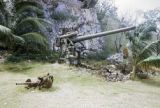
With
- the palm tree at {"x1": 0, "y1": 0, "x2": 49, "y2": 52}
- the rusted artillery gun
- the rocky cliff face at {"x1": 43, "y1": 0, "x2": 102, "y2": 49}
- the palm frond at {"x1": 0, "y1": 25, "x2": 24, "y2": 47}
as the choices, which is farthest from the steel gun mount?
the rusted artillery gun

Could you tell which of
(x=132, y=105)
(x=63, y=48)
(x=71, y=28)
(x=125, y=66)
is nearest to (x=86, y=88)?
(x=132, y=105)

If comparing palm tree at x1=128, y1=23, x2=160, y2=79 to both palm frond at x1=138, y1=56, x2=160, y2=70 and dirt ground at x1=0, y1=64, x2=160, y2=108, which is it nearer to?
palm frond at x1=138, y1=56, x2=160, y2=70

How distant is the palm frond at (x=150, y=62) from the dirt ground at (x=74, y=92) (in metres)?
0.53

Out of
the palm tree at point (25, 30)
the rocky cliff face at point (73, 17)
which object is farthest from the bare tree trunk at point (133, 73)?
the rocky cliff face at point (73, 17)

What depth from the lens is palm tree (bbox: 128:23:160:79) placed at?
9.92m

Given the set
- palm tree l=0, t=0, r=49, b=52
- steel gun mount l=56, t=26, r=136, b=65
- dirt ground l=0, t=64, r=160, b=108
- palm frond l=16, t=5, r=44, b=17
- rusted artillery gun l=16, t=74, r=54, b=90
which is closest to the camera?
dirt ground l=0, t=64, r=160, b=108

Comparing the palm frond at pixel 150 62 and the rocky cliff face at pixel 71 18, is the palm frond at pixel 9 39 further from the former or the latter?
the palm frond at pixel 150 62

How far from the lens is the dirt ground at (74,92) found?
689cm

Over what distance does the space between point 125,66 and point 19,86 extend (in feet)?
15.5

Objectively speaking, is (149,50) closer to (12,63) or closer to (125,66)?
(125,66)

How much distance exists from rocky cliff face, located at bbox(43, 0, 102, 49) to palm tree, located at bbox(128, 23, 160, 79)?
483 centimetres

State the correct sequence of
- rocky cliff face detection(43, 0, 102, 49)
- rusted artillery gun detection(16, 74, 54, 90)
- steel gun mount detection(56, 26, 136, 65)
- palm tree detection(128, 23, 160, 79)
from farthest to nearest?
rocky cliff face detection(43, 0, 102, 49), steel gun mount detection(56, 26, 136, 65), palm tree detection(128, 23, 160, 79), rusted artillery gun detection(16, 74, 54, 90)

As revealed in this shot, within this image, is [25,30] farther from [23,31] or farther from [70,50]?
[70,50]

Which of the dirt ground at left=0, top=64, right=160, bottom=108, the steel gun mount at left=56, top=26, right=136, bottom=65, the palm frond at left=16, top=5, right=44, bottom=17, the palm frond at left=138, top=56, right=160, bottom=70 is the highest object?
the palm frond at left=16, top=5, right=44, bottom=17
